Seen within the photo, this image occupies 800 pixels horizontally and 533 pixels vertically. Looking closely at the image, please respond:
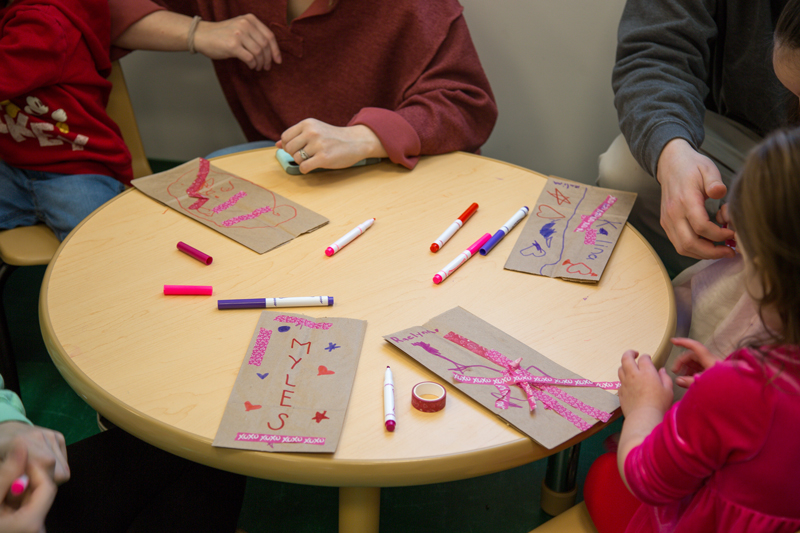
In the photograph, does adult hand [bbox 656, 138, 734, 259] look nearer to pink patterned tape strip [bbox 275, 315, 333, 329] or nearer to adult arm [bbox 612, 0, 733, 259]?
adult arm [bbox 612, 0, 733, 259]

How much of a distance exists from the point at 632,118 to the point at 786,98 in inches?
13.8

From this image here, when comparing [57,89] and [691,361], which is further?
[57,89]

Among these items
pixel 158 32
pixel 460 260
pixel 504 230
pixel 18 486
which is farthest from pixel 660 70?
pixel 18 486

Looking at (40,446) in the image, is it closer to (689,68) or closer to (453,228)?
(453,228)

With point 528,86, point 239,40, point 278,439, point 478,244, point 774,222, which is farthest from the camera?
point 528,86

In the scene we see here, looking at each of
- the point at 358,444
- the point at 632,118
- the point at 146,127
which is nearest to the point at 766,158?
the point at 358,444

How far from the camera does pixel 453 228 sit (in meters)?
0.93

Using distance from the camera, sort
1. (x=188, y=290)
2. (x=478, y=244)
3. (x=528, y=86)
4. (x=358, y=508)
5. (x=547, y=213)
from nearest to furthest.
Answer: (x=358, y=508) → (x=188, y=290) → (x=478, y=244) → (x=547, y=213) → (x=528, y=86)

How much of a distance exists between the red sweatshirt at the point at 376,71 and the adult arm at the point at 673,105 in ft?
1.01

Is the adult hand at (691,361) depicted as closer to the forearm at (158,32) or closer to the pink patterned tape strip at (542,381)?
the pink patterned tape strip at (542,381)

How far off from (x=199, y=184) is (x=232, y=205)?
11 centimetres

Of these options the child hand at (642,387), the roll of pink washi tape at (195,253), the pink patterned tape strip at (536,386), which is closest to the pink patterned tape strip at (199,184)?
the roll of pink washi tape at (195,253)

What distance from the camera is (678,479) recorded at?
1.72ft

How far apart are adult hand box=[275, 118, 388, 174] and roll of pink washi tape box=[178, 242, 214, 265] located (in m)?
0.28
